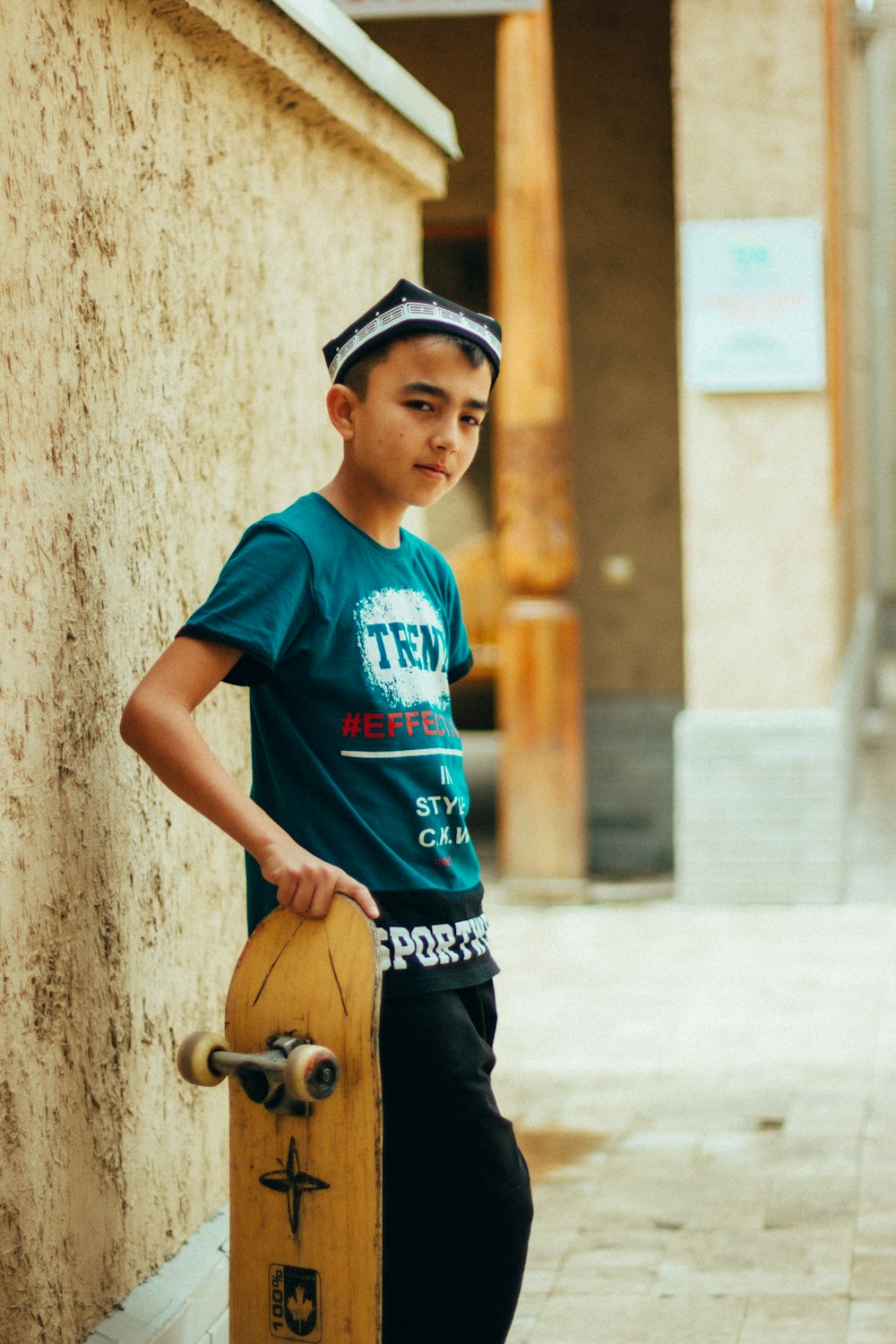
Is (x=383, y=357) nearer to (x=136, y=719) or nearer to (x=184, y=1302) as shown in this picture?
(x=136, y=719)

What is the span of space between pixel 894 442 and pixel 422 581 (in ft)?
61.2

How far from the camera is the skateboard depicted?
198 centimetres

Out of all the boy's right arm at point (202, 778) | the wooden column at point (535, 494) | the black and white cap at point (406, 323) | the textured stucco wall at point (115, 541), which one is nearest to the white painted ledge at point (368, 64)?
the textured stucco wall at point (115, 541)

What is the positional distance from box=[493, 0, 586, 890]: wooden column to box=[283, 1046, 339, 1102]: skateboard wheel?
17.1ft

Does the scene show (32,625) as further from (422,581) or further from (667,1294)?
(667,1294)

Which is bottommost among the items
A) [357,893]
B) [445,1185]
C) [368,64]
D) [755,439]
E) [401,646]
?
[445,1185]

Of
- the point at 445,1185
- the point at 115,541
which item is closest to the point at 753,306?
the point at 115,541

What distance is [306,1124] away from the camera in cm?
201

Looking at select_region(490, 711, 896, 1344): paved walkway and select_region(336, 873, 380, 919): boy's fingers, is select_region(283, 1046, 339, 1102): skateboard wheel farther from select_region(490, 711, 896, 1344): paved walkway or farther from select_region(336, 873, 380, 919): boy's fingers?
select_region(490, 711, 896, 1344): paved walkway

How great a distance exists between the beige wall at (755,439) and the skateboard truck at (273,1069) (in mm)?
5202

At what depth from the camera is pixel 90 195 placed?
2.38 meters

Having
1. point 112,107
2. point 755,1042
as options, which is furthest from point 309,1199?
point 755,1042

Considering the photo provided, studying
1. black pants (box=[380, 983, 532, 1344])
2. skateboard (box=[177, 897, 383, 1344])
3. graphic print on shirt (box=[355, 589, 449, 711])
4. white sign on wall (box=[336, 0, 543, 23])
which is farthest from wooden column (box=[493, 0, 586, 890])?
skateboard (box=[177, 897, 383, 1344])

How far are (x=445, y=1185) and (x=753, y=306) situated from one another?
540 cm
